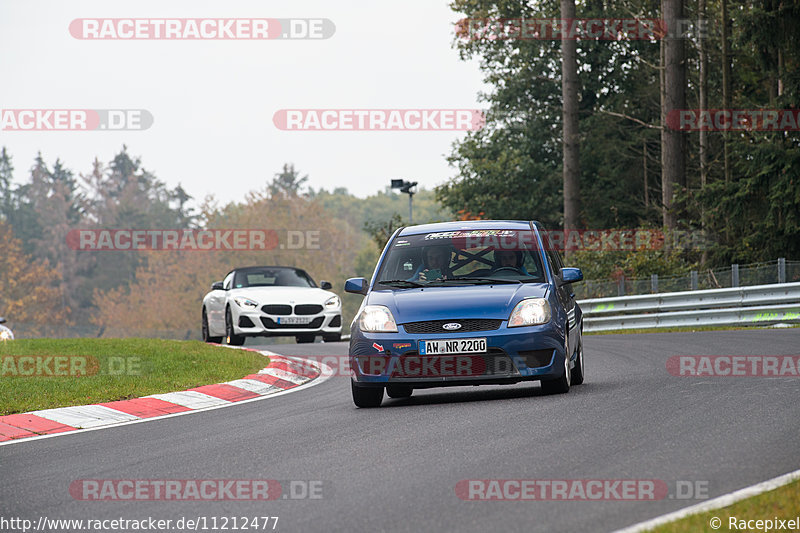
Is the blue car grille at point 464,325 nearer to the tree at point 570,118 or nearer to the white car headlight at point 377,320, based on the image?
the white car headlight at point 377,320

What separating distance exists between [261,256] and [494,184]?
64208 mm

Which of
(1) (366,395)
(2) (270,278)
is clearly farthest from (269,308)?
(1) (366,395)

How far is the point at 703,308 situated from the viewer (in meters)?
25.5

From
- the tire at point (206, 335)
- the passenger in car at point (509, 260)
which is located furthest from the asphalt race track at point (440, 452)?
the tire at point (206, 335)

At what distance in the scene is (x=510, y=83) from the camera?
4525 centimetres

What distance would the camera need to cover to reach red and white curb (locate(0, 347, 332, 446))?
9.68 meters

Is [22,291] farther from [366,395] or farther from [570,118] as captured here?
[366,395]

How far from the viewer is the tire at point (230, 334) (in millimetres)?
21469

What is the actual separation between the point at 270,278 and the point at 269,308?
5.03ft

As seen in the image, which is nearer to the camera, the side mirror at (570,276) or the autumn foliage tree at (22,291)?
the side mirror at (570,276)

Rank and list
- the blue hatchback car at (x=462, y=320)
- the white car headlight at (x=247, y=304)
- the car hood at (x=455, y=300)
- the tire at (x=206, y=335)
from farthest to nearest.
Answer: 1. the tire at (x=206, y=335)
2. the white car headlight at (x=247, y=304)
3. the car hood at (x=455, y=300)
4. the blue hatchback car at (x=462, y=320)

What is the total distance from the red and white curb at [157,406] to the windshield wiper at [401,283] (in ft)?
6.95

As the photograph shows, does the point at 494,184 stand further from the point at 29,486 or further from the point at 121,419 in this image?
the point at 29,486

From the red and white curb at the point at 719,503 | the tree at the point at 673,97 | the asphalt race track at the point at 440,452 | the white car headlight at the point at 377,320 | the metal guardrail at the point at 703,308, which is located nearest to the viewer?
the red and white curb at the point at 719,503
